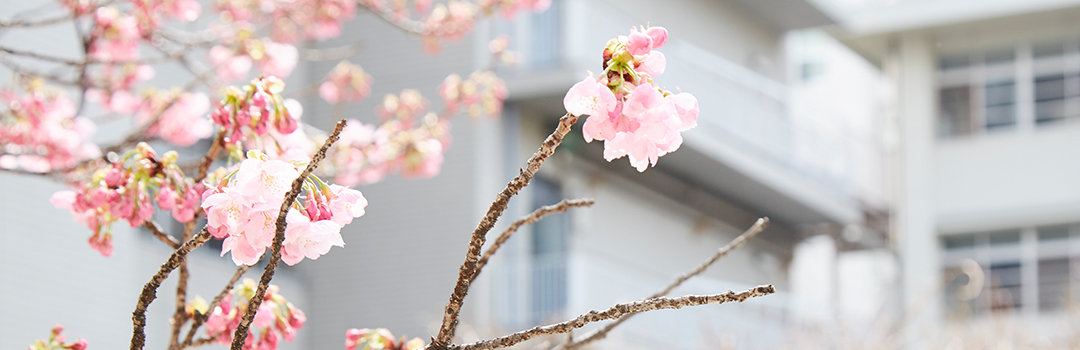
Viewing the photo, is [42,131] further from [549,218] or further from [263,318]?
[549,218]

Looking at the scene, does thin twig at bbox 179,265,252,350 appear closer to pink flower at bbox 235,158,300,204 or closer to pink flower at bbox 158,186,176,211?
pink flower at bbox 158,186,176,211

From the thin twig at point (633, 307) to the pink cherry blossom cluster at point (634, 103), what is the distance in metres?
0.16

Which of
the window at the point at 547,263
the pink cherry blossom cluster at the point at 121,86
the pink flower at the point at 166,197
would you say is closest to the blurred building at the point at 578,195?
the window at the point at 547,263

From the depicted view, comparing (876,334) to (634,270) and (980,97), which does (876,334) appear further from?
(980,97)

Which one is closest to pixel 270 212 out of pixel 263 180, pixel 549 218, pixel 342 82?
pixel 263 180

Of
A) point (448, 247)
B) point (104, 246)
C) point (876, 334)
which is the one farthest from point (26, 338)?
point (876, 334)

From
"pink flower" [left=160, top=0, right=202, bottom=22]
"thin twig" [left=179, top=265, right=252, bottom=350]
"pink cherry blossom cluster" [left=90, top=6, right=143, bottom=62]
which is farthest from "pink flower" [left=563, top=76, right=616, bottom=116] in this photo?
"pink flower" [left=160, top=0, right=202, bottom=22]

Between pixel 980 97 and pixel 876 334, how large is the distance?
6.47m

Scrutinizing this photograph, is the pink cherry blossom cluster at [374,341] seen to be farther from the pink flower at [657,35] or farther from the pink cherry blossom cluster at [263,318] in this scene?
the pink flower at [657,35]

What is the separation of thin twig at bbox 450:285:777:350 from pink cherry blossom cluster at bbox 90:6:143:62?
2.73 m

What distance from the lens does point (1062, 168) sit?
45.6 ft

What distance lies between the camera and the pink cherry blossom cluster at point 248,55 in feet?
13.9

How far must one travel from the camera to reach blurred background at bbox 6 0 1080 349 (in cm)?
906

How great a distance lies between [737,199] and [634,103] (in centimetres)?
1241
